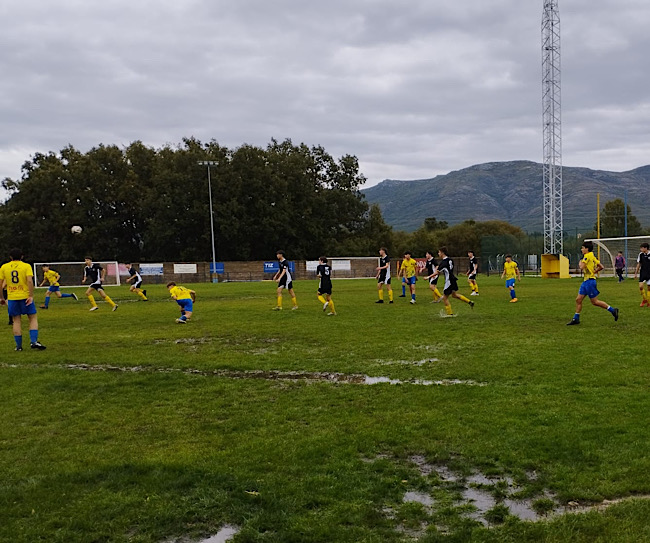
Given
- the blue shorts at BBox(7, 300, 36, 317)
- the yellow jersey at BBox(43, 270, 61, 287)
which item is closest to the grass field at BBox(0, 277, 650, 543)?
the blue shorts at BBox(7, 300, 36, 317)

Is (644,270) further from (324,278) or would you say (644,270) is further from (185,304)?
(185,304)

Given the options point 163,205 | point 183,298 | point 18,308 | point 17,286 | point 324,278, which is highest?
point 163,205

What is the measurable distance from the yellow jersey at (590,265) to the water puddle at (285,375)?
22.7 ft

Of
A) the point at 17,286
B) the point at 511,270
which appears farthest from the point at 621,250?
the point at 17,286

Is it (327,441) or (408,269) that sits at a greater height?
(408,269)

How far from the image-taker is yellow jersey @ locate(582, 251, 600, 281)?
13.2 m

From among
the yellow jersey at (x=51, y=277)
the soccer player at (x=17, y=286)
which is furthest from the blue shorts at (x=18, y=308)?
the yellow jersey at (x=51, y=277)

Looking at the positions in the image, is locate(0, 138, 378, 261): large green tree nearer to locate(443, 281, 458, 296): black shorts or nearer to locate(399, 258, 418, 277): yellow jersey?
locate(399, 258, 418, 277): yellow jersey

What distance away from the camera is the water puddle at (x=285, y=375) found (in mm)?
7918

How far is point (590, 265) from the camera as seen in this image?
13.3m

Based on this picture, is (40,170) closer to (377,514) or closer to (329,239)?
(329,239)

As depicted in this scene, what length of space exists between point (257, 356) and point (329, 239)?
186 feet

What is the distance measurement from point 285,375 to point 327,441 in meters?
3.32

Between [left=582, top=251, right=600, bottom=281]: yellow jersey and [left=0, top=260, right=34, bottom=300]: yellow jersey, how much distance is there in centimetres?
1186
